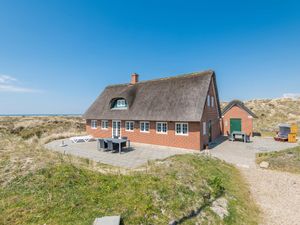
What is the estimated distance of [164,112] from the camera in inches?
606

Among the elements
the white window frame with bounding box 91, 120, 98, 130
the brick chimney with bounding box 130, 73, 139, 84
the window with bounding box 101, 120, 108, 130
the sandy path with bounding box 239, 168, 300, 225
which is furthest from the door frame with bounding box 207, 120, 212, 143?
the white window frame with bounding box 91, 120, 98, 130

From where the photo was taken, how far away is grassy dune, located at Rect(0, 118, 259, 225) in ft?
13.6

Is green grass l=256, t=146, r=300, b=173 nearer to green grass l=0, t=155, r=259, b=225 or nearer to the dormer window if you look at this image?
green grass l=0, t=155, r=259, b=225

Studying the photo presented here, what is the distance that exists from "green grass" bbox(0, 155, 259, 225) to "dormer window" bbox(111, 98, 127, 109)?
43.3 feet

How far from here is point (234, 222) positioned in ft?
16.3

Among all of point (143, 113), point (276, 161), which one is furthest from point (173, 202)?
point (143, 113)

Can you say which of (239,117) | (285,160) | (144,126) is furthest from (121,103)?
(285,160)

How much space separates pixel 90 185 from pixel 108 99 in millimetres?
17090

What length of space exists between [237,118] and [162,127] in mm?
10600

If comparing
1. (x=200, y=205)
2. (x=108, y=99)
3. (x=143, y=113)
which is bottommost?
(x=200, y=205)

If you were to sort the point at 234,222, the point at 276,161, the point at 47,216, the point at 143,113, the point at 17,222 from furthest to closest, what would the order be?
the point at 143,113
the point at 276,161
the point at 234,222
the point at 47,216
the point at 17,222

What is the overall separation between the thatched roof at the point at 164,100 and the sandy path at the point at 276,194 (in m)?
5.83

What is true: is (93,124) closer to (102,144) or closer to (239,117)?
(102,144)

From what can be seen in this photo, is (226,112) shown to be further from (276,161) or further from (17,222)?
(17,222)
